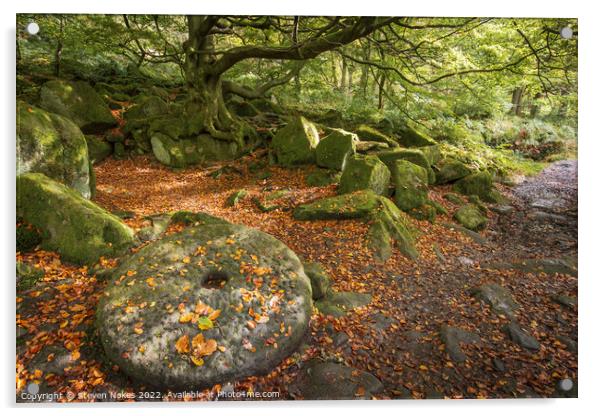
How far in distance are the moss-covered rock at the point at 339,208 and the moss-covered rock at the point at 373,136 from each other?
347 centimetres

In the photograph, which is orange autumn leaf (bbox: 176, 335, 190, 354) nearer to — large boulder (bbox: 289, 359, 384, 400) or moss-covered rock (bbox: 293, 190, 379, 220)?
large boulder (bbox: 289, 359, 384, 400)

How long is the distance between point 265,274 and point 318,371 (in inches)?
37.3

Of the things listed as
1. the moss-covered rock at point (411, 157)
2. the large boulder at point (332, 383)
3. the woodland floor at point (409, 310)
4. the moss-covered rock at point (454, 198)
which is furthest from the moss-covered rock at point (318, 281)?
the moss-covered rock at point (411, 157)

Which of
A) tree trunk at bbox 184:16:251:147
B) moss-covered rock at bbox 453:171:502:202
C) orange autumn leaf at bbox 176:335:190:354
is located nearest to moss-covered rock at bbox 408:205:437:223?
moss-covered rock at bbox 453:171:502:202

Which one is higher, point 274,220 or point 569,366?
point 274,220

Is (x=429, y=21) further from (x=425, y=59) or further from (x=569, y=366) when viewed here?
(x=569, y=366)

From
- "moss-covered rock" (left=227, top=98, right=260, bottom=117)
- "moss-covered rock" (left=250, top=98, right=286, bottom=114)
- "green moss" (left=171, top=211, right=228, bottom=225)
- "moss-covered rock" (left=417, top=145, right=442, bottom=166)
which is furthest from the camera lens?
"moss-covered rock" (left=250, top=98, right=286, bottom=114)

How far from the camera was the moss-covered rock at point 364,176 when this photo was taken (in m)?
5.91

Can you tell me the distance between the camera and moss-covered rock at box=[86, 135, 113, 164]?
727cm

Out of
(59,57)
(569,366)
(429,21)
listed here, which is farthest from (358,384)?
(59,57)

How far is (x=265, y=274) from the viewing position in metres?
3.04

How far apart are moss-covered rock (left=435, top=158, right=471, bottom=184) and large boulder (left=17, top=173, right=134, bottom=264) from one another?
6.59m

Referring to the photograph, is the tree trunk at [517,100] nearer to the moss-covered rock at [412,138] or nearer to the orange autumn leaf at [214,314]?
the moss-covered rock at [412,138]

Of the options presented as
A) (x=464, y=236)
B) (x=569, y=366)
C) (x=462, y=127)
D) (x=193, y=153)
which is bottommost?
(x=569, y=366)
